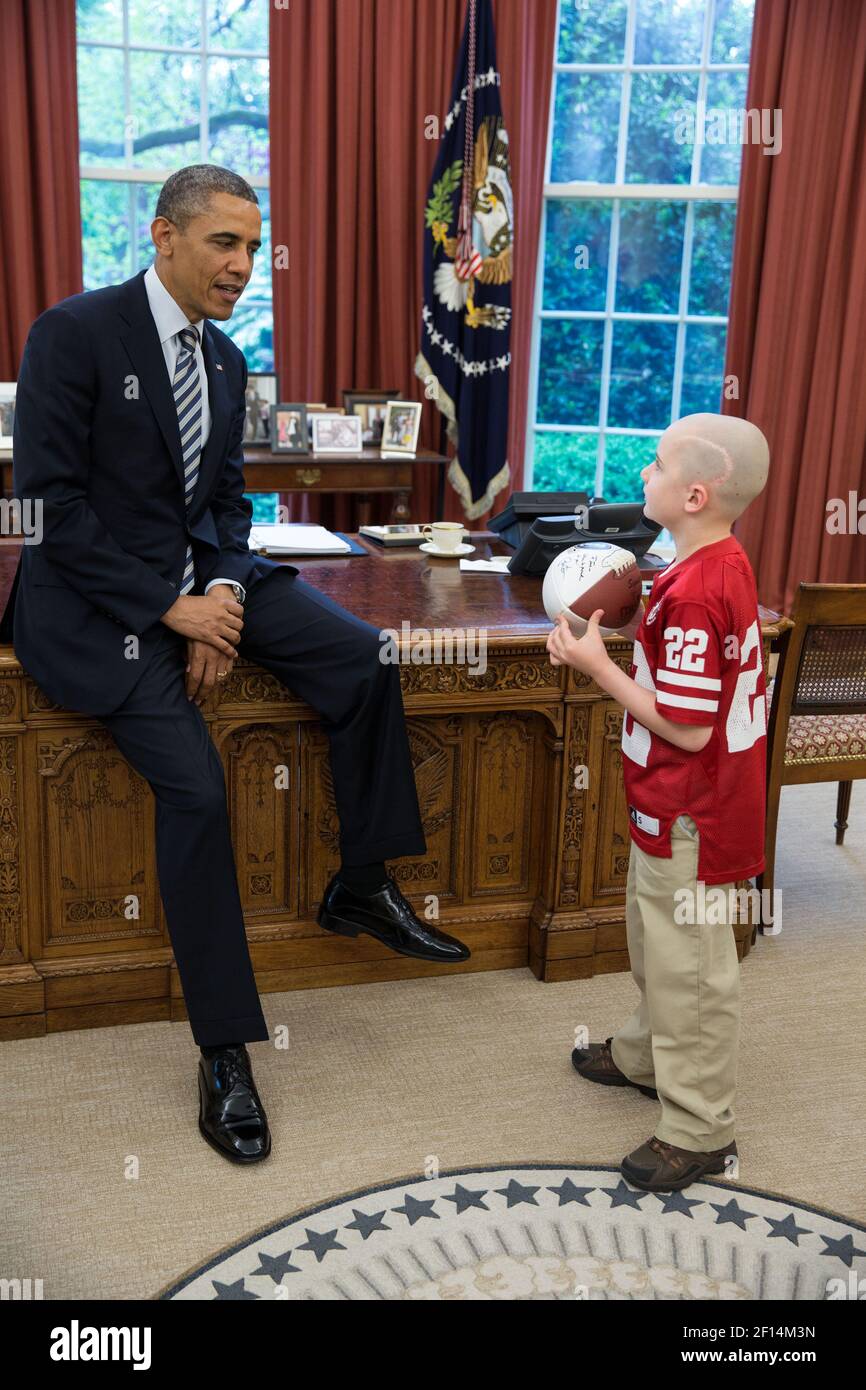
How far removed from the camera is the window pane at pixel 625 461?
21.5 feet

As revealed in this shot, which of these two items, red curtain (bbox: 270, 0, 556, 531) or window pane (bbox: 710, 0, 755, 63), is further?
window pane (bbox: 710, 0, 755, 63)

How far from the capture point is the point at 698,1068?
2.33 metres

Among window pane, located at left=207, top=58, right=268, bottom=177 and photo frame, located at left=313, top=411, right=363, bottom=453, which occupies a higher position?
window pane, located at left=207, top=58, right=268, bottom=177

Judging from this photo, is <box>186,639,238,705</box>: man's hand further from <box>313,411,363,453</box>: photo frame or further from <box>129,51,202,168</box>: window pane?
<box>129,51,202,168</box>: window pane

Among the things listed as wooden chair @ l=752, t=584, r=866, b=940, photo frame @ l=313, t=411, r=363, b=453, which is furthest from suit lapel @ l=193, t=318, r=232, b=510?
photo frame @ l=313, t=411, r=363, b=453

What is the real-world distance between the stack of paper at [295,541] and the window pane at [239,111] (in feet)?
9.22

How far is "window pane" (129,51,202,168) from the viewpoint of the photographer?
18.6 ft

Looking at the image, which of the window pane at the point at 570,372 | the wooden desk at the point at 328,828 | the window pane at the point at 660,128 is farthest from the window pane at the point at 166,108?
the wooden desk at the point at 328,828

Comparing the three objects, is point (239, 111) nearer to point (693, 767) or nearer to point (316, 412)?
point (316, 412)

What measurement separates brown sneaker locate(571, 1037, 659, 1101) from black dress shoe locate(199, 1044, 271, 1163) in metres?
0.67

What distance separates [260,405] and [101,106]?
1.56m

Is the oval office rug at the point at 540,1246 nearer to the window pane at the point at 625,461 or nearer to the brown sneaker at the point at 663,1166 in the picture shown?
the brown sneaker at the point at 663,1166

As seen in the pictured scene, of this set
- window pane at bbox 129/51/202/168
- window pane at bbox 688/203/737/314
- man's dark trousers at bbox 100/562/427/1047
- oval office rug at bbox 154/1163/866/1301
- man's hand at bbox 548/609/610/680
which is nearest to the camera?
oval office rug at bbox 154/1163/866/1301

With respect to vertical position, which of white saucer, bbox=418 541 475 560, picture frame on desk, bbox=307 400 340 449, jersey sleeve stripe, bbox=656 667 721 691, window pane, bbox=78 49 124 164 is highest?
window pane, bbox=78 49 124 164
